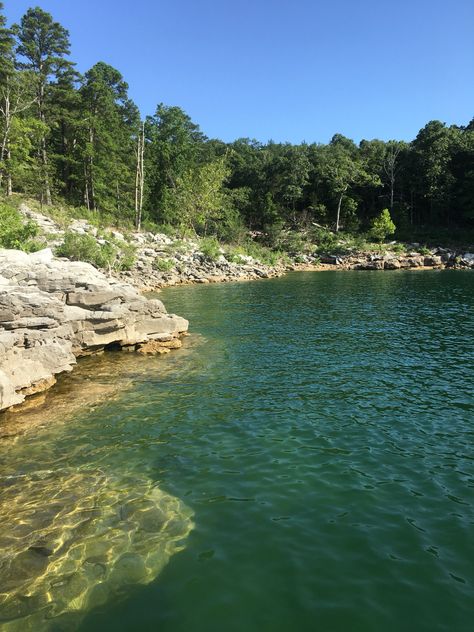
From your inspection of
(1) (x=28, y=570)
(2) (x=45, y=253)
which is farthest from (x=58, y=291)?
(1) (x=28, y=570)

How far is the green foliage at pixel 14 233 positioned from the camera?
35469mm

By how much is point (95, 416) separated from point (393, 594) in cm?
945

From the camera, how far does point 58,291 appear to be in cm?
1998

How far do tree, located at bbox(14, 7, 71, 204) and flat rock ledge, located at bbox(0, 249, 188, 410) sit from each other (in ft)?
132

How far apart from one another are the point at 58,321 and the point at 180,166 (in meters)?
67.2

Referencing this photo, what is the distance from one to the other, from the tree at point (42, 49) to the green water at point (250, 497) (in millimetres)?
51153

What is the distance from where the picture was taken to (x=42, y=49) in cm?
5816

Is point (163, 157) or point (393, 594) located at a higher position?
point (163, 157)

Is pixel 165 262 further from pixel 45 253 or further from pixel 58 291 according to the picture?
pixel 58 291

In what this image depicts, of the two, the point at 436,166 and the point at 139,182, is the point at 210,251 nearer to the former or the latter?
the point at 139,182

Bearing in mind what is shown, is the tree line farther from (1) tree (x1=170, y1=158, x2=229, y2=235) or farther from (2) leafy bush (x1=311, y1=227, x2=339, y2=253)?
(2) leafy bush (x1=311, y1=227, x2=339, y2=253)

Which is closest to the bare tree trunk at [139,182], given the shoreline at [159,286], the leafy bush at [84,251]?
the shoreline at [159,286]

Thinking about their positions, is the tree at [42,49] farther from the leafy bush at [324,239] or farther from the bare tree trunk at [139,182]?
the leafy bush at [324,239]

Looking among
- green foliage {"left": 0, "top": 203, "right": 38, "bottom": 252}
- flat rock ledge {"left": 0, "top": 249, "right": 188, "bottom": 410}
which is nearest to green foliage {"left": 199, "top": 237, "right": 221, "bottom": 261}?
green foliage {"left": 0, "top": 203, "right": 38, "bottom": 252}
